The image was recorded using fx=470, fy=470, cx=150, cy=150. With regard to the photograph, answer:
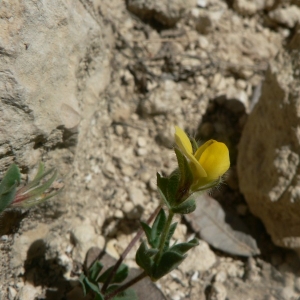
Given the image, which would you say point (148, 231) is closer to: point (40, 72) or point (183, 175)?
point (183, 175)

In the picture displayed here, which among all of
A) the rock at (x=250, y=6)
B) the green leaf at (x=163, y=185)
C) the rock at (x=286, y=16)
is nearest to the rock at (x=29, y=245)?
the green leaf at (x=163, y=185)

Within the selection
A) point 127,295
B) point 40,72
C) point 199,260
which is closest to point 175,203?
point 127,295

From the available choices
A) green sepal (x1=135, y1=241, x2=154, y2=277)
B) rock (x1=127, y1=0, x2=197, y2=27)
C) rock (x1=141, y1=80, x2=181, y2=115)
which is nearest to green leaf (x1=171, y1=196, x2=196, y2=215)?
green sepal (x1=135, y1=241, x2=154, y2=277)

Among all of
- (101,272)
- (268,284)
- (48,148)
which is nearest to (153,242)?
(101,272)

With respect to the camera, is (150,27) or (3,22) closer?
(3,22)

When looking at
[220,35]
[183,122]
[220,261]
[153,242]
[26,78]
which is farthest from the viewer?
[220,35]

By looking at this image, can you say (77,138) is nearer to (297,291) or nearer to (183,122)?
(183,122)
